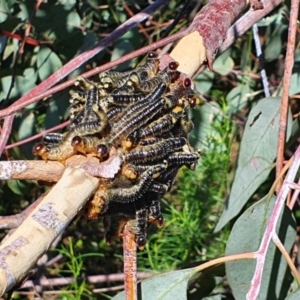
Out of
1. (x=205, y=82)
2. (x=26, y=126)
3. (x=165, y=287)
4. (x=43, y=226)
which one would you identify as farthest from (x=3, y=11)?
(x=43, y=226)

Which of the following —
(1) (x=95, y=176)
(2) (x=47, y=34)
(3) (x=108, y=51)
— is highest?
(1) (x=95, y=176)

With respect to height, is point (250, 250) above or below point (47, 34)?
below

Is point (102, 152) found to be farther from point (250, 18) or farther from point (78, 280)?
point (78, 280)

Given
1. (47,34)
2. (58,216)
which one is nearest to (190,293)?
(58,216)

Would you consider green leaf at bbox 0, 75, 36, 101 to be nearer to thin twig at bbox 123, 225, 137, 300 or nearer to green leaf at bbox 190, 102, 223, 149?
green leaf at bbox 190, 102, 223, 149

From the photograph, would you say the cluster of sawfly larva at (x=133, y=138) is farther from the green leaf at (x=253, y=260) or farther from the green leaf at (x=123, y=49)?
the green leaf at (x=123, y=49)

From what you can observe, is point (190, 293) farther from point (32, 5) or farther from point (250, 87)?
point (250, 87)

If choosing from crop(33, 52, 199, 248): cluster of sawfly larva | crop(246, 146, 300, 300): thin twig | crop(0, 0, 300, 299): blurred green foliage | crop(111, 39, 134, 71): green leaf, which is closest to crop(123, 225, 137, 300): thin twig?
crop(33, 52, 199, 248): cluster of sawfly larva
